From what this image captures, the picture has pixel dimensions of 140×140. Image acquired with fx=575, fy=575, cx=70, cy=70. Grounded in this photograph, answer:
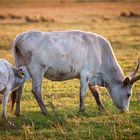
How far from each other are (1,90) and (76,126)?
2.06 m

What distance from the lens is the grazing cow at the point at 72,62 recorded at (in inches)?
531

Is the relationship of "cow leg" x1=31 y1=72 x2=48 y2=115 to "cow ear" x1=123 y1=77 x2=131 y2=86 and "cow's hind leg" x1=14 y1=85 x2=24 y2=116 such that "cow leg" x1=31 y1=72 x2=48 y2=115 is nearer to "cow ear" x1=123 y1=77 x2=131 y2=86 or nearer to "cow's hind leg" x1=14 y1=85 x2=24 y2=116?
"cow's hind leg" x1=14 y1=85 x2=24 y2=116

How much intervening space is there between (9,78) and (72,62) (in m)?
1.63

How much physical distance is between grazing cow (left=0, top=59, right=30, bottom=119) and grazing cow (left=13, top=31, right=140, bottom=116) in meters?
0.26

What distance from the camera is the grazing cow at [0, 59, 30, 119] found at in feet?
42.1

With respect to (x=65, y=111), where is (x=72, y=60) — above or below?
above

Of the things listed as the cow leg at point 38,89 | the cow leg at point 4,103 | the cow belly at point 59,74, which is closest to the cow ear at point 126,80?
the cow belly at point 59,74

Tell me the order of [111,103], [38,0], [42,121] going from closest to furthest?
[42,121]
[111,103]
[38,0]

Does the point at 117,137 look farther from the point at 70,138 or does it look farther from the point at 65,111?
the point at 65,111

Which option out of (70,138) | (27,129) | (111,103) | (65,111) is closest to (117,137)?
(70,138)

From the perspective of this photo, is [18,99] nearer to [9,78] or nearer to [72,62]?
[9,78]

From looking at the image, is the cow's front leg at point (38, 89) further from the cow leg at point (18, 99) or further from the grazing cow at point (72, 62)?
the cow leg at point (18, 99)

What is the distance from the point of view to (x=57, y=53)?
13.6 meters

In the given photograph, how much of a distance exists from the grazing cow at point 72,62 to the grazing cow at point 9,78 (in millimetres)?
260
